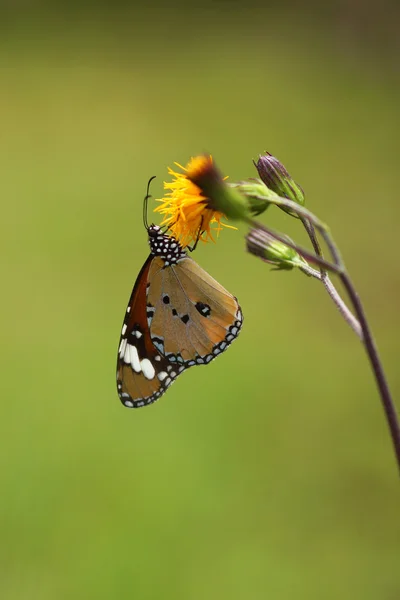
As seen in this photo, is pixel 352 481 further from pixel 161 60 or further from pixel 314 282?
pixel 161 60

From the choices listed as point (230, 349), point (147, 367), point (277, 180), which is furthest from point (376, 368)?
point (230, 349)

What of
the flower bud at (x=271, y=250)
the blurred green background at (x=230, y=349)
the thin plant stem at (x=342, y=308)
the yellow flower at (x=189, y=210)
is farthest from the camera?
the blurred green background at (x=230, y=349)

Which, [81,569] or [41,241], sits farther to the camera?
[41,241]

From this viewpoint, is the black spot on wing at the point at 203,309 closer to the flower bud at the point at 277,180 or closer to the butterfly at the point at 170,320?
the butterfly at the point at 170,320

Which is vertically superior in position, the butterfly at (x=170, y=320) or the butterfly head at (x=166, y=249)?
the butterfly head at (x=166, y=249)

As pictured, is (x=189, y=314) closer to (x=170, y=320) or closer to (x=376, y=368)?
(x=170, y=320)

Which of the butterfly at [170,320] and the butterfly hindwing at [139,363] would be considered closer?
the butterfly at [170,320]

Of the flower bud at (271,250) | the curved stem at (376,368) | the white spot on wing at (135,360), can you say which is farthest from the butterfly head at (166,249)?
the curved stem at (376,368)

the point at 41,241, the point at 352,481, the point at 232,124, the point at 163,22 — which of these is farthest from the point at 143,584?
the point at 163,22
